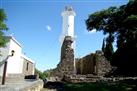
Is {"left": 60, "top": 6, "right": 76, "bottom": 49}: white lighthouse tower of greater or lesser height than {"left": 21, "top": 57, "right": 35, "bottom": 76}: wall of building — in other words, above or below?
above

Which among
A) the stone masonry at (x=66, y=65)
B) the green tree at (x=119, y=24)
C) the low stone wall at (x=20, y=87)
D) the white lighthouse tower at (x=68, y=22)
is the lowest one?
the low stone wall at (x=20, y=87)

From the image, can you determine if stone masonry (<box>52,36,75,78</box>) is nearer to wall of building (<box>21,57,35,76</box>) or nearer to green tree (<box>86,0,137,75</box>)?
green tree (<box>86,0,137,75</box>)

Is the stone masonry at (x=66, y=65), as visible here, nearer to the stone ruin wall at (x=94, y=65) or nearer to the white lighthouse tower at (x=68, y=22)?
the stone ruin wall at (x=94, y=65)

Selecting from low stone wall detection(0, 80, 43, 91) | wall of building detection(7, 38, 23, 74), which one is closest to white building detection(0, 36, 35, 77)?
wall of building detection(7, 38, 23, 74)

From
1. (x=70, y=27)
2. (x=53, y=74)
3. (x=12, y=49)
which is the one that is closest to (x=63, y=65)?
(x=53, y=74)

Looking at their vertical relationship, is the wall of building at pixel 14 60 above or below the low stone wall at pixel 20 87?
above

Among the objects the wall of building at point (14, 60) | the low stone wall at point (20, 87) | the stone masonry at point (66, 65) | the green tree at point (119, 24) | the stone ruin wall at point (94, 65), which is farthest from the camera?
the wall of building at point (14, 60)

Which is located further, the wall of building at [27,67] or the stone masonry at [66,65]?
the wall of building at [27,67]

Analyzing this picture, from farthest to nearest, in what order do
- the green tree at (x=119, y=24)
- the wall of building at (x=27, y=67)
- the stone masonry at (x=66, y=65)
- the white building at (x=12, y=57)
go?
the wall of building at (x=27, y=67), the white building at (x=12, y=57), the stone masonry at (x=66, y=65), the green tree at (x=119, y=24)

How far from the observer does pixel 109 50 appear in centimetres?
4125

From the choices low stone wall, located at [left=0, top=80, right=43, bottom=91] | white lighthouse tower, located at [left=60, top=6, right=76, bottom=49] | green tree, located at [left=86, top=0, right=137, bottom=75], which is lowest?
low stone wall, located at [left=0, top=80, right=43, bottom=91]

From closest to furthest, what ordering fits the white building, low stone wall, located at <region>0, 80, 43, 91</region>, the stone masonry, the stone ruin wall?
1. low stone wall, located at <region>0, 80, 43, 91</region>
2. the stone masonry
3. the stone ruin wall
4. the white building

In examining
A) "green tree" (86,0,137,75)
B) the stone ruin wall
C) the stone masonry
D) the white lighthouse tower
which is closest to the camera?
"green tree" (86,0,137,75)

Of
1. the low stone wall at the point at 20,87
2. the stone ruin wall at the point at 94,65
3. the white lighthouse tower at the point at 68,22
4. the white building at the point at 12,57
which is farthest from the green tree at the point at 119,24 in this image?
the white lighthouse tower at the point at 68,22
